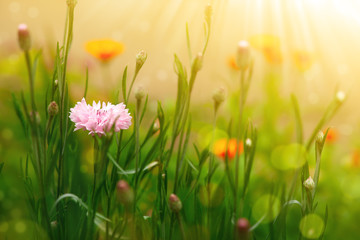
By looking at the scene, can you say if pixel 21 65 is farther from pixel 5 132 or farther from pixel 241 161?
pixel 241 161

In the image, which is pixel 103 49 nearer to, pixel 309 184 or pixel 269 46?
pixel 269 46

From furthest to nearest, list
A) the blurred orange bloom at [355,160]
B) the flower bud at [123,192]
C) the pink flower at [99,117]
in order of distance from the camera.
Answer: the blurred orange bloom at [355,160] < the pink flower at [99,117] < the flower bud at [123,192]

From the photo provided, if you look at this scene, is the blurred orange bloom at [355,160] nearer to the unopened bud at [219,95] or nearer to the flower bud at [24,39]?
the unopened bud at [219,95]

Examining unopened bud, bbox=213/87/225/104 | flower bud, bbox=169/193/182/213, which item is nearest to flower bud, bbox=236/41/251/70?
unopened bud, bbox=213/87/225/104

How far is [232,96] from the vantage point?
1330 millimetres

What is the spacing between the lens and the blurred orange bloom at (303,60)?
1.27m

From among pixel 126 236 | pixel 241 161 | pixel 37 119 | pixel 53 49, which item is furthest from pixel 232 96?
pixel 37 119

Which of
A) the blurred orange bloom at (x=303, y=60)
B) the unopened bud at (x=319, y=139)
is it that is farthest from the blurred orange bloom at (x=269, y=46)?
the unopened bud at (x=319, y=139)

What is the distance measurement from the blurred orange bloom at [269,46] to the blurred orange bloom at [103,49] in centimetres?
42

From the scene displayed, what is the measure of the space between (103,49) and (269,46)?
507 mm

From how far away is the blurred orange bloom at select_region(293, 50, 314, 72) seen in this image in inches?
50.0

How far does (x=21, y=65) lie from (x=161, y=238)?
1161 mm

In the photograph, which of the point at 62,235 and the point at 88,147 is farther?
the point at 88,147

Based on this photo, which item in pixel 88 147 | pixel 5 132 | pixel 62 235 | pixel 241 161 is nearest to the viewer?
pixel 62 235
